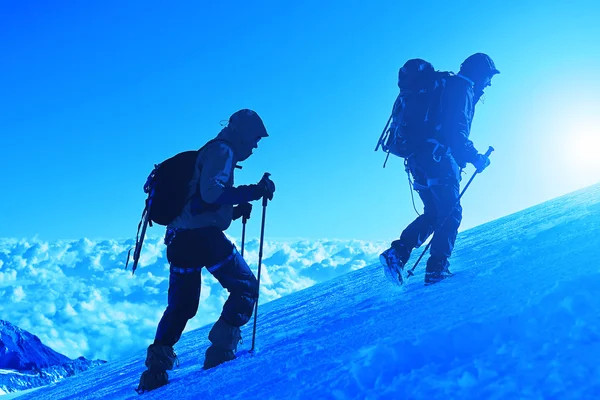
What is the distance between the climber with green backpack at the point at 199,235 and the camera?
14.0ft

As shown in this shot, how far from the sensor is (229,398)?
262 centimetres

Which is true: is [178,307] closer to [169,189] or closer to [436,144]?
[169,189]

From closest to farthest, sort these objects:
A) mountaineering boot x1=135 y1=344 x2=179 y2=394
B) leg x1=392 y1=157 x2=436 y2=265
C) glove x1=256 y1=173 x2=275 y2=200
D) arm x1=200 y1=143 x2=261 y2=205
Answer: mountaineering boot x1=135 y1=344 x2=179 y2=394
arm x1=200 y1=143 x2=261 y2=205
glove x1=256 y1=173 x2=275 y2=200
leg x1=392 y1=157 x2=436 y2=265

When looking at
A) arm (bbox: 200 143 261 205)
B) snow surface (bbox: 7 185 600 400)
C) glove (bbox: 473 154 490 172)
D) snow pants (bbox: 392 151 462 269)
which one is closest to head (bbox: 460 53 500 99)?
glove (bbox: 473 154 490 172)

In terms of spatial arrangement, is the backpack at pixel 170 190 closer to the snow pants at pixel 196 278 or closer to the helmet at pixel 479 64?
the snow pants at pixel 196 278

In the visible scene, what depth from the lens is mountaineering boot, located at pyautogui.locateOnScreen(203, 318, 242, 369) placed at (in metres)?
4.22

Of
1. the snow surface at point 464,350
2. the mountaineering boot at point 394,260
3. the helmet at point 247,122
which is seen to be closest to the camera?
the snow surface at point 464,350

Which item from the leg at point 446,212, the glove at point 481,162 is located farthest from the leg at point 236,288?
the glove at point 481,162

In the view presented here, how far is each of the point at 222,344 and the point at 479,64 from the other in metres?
4.46

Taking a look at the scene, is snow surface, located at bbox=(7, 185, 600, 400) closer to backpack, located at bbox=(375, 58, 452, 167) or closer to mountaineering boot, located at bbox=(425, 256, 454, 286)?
mountaineering boot, located at bbox=(425, 256, 454, 286)

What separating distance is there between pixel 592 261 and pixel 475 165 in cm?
294

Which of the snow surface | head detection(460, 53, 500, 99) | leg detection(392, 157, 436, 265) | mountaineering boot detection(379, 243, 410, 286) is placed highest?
head detection(460, 53, 500, 99)

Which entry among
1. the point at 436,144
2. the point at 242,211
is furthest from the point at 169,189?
the point at 436,144

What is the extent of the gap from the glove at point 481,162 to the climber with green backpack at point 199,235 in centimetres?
254
